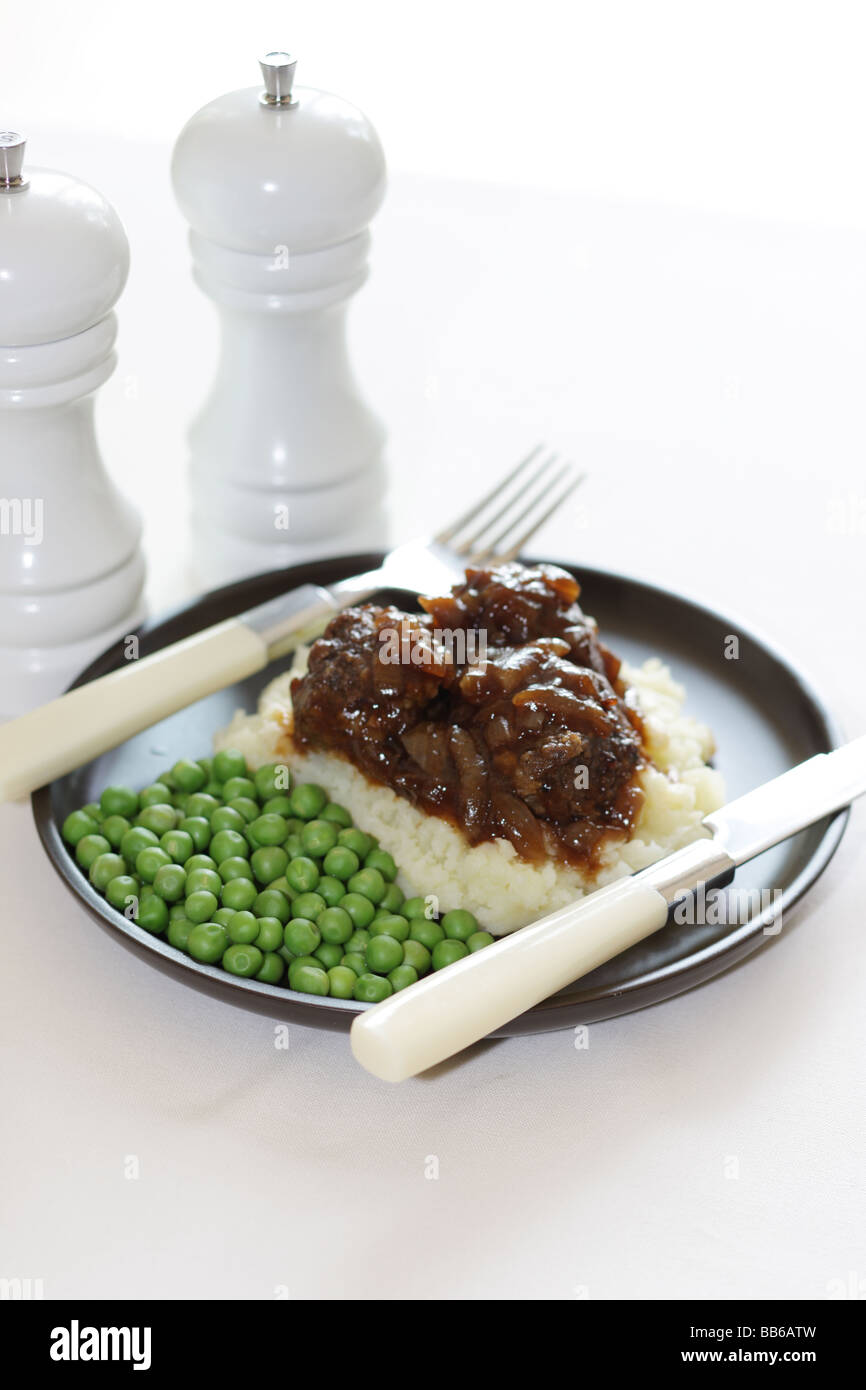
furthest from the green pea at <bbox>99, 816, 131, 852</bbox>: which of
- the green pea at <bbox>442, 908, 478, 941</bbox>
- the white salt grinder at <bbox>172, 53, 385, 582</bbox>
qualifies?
the white salt grinder at <bbox>172, 53, 385, 582</bbox>

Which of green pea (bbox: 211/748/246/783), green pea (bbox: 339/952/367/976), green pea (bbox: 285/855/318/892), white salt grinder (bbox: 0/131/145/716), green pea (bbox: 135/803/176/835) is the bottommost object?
green pea (bbox: 339/952/367/976)

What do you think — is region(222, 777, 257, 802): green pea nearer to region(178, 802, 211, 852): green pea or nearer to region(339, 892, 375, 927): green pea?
region(178, 802, 211, 852): green pea

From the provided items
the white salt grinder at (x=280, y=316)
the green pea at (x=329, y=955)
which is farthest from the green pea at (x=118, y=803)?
the white salt grinder at (x=280, y=316)

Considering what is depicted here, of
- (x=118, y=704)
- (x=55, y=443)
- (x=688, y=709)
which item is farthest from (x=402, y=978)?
(x=55, y=443)

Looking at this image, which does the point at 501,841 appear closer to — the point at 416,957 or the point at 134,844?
the point at 416,957

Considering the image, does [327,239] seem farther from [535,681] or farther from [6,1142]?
[6,1142]

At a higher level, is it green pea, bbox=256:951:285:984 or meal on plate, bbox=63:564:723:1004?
meal on plate, bbox=63:564:723:1004

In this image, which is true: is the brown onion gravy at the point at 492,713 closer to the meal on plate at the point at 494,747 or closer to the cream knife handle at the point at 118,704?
the meal on plate at the point at 494,747
